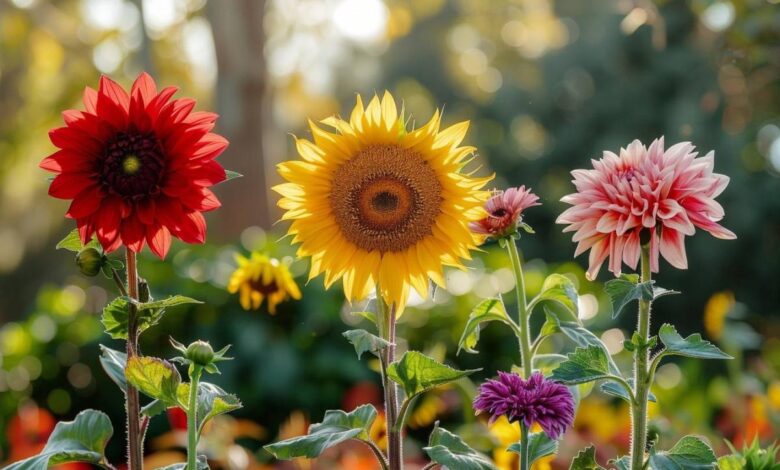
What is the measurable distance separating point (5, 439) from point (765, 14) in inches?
125

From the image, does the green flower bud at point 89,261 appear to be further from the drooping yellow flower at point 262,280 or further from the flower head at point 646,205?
the flower head at point 646,205

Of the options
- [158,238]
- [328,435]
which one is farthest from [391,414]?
[158,238]

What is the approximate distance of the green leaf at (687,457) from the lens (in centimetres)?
135

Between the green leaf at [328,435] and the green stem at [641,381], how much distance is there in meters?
0.39

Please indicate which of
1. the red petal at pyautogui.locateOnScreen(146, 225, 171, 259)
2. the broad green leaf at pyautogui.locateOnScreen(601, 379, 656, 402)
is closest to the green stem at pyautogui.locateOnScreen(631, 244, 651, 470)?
the broad green leaf at pyautogui.locateOnScreen(601, 379, 656, 402)

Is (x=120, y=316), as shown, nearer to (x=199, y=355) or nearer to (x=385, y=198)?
(x=199, y=355)

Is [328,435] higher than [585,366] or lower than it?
lower

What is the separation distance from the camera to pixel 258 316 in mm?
3617

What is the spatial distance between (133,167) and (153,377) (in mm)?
310

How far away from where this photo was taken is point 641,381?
4.59 feet

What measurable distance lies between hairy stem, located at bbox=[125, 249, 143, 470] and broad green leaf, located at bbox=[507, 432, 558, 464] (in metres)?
0.56

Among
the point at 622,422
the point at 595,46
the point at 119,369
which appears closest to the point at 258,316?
the point at 622,422

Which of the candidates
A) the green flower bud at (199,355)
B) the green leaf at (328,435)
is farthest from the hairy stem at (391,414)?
the green flower bud at (199,355)

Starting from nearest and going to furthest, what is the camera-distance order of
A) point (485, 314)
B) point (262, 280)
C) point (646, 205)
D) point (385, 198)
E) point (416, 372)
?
point (646, 205) → point (416, 372) → point (485, 314) → point (385, 198) → point (262, 280)
